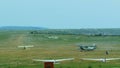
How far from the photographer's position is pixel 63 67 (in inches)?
1564

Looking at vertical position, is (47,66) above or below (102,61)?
above

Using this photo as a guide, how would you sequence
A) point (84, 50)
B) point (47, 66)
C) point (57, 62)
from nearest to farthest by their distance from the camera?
point (47, 66) → point (57, 62) → point (84, 50)

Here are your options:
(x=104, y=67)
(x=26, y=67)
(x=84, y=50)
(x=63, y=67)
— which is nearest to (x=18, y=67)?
(x=26, y=67)

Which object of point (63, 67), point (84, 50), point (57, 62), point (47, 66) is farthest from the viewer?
point (84, 50)

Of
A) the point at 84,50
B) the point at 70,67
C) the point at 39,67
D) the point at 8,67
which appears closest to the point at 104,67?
the point at 70,67

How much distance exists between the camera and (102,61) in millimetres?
48375

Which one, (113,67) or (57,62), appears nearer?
(113,67)

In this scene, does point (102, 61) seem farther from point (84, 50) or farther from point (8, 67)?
point (84, 50)

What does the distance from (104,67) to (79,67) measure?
2.56m

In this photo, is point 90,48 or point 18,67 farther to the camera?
point 90,48

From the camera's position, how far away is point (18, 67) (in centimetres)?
4194

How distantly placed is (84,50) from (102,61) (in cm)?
3269

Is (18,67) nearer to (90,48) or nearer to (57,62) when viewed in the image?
(57,62)

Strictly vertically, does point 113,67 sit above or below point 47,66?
below
